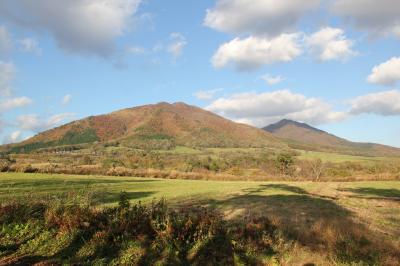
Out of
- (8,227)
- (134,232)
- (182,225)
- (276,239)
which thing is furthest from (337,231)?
(8,227)

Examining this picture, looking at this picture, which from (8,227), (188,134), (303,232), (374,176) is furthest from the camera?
(188,134)

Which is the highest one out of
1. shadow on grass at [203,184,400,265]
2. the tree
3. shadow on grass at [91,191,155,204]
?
the tree

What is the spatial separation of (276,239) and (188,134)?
185145mm

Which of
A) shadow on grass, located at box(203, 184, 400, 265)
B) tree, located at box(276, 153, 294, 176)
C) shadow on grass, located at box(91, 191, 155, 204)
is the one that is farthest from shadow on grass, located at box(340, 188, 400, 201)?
tree, located at box(276, 153, 294, 176)

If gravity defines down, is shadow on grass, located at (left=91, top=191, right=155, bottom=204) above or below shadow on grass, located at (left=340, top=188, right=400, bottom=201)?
above

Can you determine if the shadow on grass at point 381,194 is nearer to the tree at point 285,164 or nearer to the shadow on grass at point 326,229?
the shadow on grass at point 326,229

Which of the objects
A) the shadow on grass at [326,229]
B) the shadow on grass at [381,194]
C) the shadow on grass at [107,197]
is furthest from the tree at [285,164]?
the shadow on grass at [326,229]

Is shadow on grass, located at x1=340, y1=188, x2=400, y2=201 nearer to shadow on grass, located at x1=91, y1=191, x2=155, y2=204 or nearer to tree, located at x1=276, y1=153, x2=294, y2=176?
shadow on grass, located at x1=91, y1=191, x2=155, y2=204

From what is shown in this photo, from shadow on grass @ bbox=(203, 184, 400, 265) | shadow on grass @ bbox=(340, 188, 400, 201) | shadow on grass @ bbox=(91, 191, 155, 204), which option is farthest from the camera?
shadow on grass @ bbox=(340, 188, 400, 201)

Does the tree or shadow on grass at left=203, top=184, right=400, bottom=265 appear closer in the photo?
shadow on grass at left=203, top=184, right=400, bottom=265

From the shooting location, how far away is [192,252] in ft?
34.2

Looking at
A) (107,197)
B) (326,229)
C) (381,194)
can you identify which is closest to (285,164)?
(381,194)

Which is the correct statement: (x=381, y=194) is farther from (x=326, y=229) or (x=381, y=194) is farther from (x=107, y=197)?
(x=107, y=197)

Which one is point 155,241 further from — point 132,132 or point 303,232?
point 132,132
